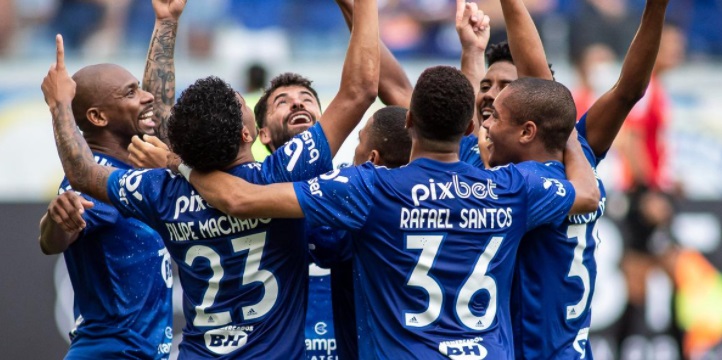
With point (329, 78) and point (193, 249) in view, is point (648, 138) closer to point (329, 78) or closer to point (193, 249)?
point (329, 78)

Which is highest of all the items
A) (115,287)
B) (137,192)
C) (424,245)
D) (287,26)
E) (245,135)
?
(287,26)

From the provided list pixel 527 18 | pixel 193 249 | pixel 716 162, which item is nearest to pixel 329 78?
pixel 716 162

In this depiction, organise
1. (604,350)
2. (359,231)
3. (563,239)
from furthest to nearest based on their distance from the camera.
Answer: (604,350), (563,239), (359,231)

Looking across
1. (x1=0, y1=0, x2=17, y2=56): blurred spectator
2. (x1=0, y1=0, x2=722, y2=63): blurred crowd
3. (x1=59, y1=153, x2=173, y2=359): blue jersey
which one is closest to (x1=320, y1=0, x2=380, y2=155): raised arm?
(x1=59, y1=153, x2=173, y2=359): blue jersey

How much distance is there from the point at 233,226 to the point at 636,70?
2.33 m

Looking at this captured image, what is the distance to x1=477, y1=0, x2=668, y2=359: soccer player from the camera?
552 cm

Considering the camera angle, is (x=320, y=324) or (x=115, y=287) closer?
(x=115, y=287)

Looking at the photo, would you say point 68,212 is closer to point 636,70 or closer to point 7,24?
point 636,70

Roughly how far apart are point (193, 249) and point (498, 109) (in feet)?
5.68

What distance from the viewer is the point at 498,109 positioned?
5.61m

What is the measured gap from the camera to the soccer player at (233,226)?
5133 millimetres

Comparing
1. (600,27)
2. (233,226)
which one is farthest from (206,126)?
(600,27)

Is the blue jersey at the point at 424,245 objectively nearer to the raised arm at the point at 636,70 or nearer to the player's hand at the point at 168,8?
the raised arm at the point at 636,70

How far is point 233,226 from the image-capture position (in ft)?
16.9
